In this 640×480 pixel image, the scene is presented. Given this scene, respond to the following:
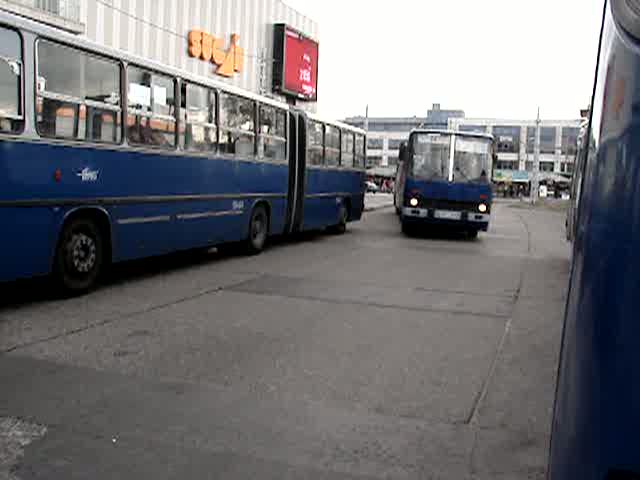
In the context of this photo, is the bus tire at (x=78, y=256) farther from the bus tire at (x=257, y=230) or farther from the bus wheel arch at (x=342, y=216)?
the bus wheel arch at (x=342, y=216)

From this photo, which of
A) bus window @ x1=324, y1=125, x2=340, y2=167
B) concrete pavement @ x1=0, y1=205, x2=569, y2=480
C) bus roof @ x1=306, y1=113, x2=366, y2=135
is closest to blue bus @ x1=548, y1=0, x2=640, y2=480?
concrete pavement @ x1=0, y1=205, x2=569, y2=480

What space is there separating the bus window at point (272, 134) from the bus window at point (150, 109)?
3.36m

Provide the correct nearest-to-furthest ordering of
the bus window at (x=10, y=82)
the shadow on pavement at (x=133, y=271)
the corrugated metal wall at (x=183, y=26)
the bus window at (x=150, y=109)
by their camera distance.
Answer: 1. the bus window at (x=10, y=82)
2. the shadow on pavement at (x=133, y=271)
3. the bus window at (x=150, y=109)
4. the corrugated metal wall at (x=183, y=26)

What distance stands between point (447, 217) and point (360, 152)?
334cm

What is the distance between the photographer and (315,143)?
1677 cm

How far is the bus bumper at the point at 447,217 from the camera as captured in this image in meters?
18.7

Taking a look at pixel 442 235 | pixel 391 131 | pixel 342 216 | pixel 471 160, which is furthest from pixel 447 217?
pixel 391 131

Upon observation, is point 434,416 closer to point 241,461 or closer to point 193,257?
point 241,461

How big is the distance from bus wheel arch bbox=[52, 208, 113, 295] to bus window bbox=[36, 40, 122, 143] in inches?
36.6

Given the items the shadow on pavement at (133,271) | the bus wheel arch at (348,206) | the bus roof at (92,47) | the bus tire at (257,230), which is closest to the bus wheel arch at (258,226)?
the bus tire at (257,230)

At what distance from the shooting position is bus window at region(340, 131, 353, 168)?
746 inches

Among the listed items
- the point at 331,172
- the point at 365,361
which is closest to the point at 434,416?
the point at 365,361

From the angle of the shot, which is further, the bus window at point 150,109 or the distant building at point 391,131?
the distant building at point 391,131

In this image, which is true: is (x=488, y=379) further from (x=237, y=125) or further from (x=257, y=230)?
(x=257, y=230)
